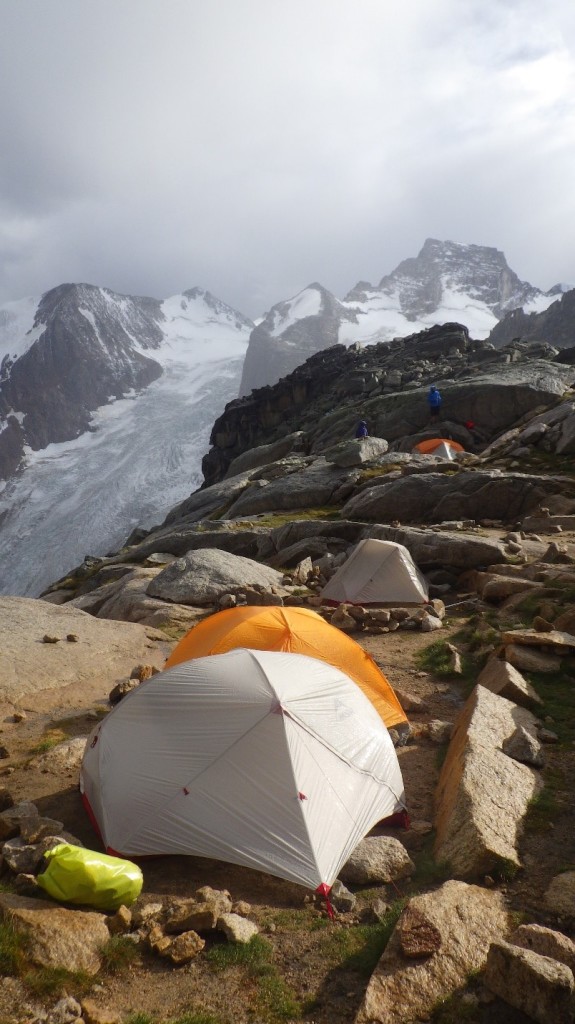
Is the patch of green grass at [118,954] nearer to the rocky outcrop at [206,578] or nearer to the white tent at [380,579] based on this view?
the white tent at [380,579]

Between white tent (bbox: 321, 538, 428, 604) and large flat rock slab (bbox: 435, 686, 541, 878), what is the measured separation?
889 centimetres

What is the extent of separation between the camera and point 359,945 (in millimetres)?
4906

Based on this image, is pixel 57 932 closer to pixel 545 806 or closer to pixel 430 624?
pixel 545 806

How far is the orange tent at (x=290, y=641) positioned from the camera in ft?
32.1

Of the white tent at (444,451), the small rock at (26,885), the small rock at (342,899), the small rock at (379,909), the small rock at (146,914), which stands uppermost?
the white tent at (444,451)

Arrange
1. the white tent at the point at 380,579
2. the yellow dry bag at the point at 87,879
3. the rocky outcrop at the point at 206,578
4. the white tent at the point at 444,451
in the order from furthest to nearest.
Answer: the white tent at the point at 444,451
the rocky outcrop at the point at 206,578
the white tent at the point at 380,579
the yellow dry bag at the point at 87,879

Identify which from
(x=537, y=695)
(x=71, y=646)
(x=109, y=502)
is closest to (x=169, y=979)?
(x=537, y=695)

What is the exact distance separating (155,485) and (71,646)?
365ft

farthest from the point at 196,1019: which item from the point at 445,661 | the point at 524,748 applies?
the point at 445,661

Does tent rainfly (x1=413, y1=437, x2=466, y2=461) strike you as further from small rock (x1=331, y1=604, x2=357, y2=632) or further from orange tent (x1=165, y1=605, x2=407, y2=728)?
orange tent (x1=165, y1=605, x2=407, y2=728)

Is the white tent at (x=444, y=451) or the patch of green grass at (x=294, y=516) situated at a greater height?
the white tent at (x=444, y=451)

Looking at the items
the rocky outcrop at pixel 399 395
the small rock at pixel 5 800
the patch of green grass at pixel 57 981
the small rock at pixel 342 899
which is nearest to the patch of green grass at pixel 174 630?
the small rock at pixel 5 800

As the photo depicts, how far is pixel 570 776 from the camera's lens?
6.88 meters

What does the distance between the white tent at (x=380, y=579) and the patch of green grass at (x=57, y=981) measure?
44.0ft
